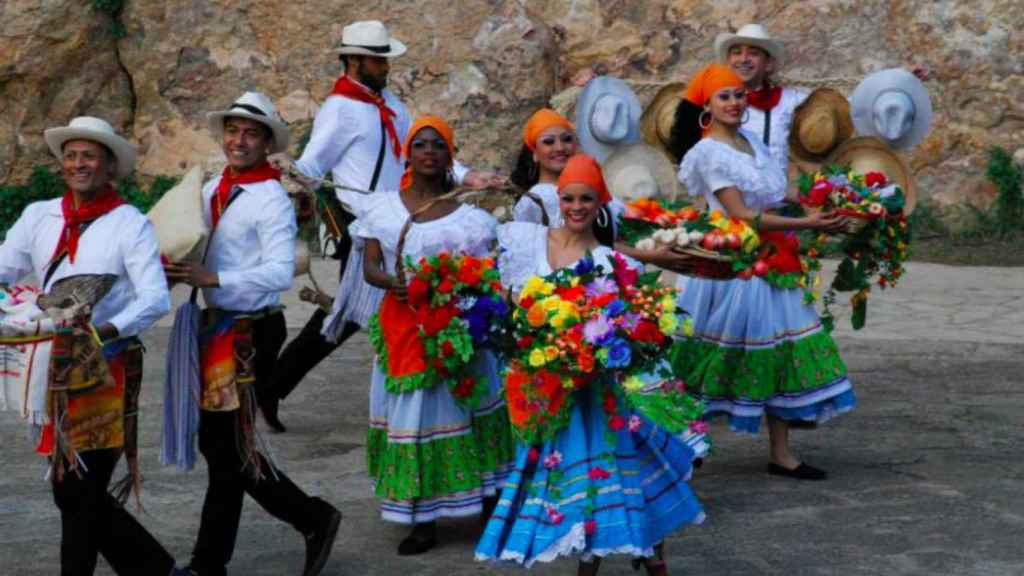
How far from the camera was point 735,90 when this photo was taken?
290 inches

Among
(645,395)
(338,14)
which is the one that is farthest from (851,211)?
(338,14)

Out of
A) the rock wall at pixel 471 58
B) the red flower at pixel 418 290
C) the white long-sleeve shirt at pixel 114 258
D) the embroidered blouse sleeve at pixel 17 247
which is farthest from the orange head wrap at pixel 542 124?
the rock wall at pixel 471 58

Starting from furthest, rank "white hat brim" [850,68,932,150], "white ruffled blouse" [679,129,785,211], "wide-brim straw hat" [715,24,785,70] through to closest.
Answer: "white hat brim" [850,68,932,150], "wide-brim straw hat" [715,24,785,70], "white ruffled blouse" [679,129,785,211]

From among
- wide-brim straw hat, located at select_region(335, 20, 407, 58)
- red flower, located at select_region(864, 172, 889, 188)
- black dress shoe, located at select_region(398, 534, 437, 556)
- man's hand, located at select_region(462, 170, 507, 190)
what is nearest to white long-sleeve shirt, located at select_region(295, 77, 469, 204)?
wide-brim straw hat, located at select_region(335, 20, 407, 58)

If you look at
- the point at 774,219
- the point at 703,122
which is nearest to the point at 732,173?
the point at 774,219

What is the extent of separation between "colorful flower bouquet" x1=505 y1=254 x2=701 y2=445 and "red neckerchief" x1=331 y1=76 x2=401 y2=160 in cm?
263

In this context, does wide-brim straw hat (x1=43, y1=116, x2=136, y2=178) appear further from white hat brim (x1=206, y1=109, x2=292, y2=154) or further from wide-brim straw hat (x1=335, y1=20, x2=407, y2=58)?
wide-brim straw hat (x1=335, y1=20, x2=407, y2=58)

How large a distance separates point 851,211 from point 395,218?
205 cm

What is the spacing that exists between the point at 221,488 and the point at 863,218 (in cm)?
308

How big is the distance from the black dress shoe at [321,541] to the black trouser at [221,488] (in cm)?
21

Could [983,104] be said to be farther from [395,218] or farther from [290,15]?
[395,218]

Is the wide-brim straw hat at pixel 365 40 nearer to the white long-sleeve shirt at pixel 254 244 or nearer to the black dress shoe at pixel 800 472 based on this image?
the white long-sleeve shirt at pixel 254 244

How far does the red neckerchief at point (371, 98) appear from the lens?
327 inches

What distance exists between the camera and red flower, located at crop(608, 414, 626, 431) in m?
5.77
